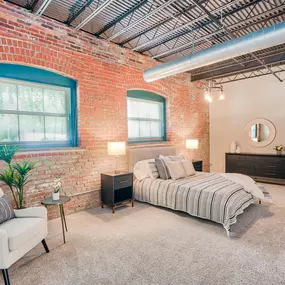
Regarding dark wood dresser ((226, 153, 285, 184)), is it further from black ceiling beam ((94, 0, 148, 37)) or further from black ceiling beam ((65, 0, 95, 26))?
black ceiling beam ((65, 0, 95, 26))

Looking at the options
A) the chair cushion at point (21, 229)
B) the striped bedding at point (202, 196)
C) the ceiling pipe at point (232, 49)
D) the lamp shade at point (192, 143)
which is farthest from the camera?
the lamp shade at point (192, 143)

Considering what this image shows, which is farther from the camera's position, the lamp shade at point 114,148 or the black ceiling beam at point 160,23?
the lamp shade at point 114,148

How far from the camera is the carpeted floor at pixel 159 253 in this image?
7.23 ft

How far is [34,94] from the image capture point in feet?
12.5

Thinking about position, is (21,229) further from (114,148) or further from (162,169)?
(162,169)

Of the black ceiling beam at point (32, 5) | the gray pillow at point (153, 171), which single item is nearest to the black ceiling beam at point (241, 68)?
the gray pillow at point (153, 171)

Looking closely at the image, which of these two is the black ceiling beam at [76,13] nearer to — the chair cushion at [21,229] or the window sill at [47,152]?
the window sill at [47,152]

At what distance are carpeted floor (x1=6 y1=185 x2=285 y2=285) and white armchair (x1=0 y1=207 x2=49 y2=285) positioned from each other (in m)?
0.25

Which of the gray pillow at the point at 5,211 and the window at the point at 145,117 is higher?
the window at the point at 145,117

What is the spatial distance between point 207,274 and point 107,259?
3.75 feet

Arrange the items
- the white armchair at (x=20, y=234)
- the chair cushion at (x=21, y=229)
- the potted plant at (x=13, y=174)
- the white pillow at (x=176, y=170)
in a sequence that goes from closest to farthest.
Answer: the white armchair at (x=20, y=234), the chair cushion at (x=21, y=229), the potted plant at (x=13, y=174), the white pillow at (x=176, y=170)

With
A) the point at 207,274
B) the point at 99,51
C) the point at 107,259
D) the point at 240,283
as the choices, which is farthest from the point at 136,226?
the point at 99,51

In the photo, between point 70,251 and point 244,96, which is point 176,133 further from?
point 70,251

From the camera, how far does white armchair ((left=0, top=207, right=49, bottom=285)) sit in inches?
81.7
